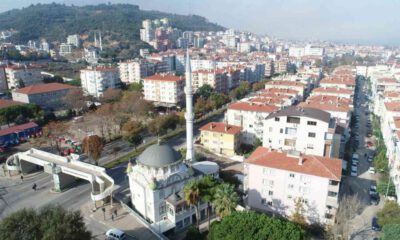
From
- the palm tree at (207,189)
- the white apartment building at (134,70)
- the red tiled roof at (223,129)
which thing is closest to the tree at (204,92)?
the white apartment building at (134,70)

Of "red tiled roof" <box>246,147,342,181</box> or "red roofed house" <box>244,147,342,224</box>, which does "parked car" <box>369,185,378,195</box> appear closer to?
"red tiled roof" <box>246,147,342,181</box>

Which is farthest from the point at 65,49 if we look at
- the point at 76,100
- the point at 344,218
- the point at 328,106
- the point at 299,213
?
the point at 344,218

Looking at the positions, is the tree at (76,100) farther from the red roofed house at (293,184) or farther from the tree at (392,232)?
the tree at (392,232)

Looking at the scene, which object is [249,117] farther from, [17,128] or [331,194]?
[17,128]

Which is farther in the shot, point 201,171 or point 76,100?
point 76,100

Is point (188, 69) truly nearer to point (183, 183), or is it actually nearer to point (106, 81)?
point (183, 183)

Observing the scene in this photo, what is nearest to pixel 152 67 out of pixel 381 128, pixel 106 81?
pixel 106 81

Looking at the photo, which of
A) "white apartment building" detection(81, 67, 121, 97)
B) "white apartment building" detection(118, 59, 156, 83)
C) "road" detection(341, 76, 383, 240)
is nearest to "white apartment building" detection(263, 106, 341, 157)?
"road" detection(341, 76, 383, 240)
